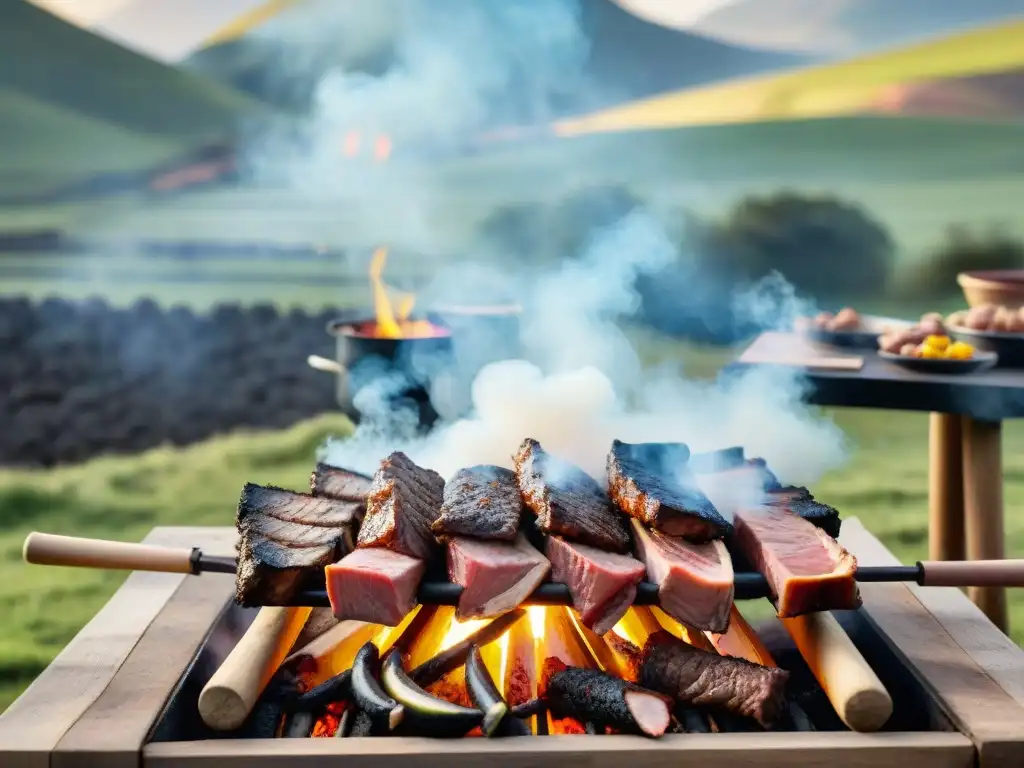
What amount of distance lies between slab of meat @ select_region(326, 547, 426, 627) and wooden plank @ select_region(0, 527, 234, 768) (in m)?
0.55

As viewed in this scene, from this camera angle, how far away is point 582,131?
9555mm

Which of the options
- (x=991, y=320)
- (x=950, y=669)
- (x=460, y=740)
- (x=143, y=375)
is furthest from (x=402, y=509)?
(x=143, y=375)

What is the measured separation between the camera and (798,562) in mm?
2023

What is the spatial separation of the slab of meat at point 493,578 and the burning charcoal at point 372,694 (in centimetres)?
23

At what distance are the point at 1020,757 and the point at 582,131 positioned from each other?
27.7 feet

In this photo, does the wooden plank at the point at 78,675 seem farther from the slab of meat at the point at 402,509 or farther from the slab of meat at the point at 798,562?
the slab of meat at the point at 798,562

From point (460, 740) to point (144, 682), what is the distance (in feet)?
2.38

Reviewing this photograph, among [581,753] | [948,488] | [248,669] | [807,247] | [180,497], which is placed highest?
[807,247]

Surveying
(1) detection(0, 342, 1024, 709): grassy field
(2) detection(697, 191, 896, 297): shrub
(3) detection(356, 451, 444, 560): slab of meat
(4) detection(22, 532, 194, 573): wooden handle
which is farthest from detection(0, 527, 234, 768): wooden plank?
(2) detection(697, 191, 896, 297): shrub

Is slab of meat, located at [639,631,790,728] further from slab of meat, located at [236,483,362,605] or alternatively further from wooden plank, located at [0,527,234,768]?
wooden plank, located at [0,527,234,768]

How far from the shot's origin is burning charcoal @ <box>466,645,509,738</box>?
6.08 ft

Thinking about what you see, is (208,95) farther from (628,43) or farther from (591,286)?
(591,286)

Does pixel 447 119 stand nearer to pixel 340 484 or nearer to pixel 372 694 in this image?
pixel 340 484

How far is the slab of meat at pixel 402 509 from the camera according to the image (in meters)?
2.08
